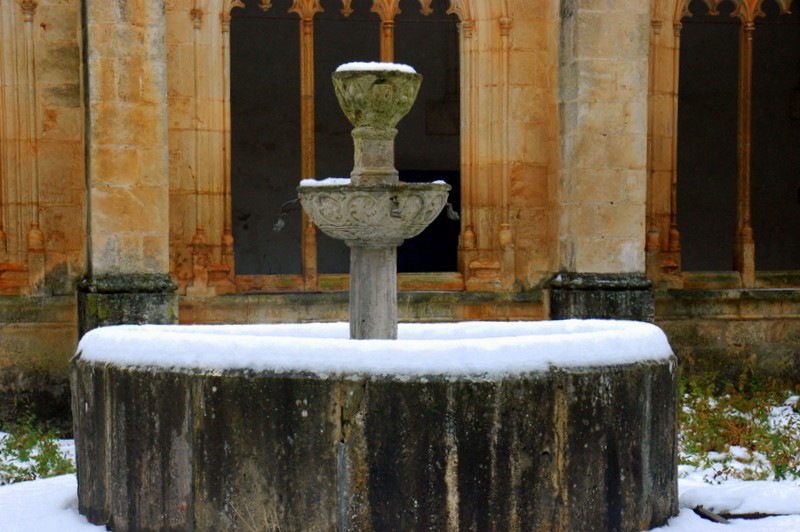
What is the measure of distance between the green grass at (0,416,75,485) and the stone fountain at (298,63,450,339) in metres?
2.24

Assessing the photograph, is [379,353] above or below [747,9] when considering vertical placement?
below

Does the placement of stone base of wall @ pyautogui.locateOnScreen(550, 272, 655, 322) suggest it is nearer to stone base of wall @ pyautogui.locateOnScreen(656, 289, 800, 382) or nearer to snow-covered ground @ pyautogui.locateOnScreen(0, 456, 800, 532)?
stone base of wall @ pyautogui.locateOnScreen(656, 289, 800, 382)

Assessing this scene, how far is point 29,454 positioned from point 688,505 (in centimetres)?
376

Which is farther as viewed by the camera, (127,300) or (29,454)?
(127,300)

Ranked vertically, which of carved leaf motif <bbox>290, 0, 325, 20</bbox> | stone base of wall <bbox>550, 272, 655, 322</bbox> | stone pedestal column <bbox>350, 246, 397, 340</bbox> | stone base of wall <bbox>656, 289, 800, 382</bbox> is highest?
carved leaf motif <bbox>290, 0, 325, 20</bbox>

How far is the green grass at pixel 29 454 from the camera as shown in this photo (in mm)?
6385

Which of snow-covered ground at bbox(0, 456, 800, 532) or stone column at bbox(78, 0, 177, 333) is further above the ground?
stone column at bbox(78, 0, 177, 333)

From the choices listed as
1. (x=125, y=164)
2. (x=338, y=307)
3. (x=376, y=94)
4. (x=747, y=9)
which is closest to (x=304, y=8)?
(x=125, y=164)

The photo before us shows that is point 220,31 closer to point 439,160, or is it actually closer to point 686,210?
point 439,160

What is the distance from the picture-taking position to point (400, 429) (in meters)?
4.14

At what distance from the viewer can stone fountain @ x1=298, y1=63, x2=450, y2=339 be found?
4.87m

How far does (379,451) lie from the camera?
13.6 feet

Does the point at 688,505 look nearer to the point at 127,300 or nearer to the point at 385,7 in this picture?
the point at 127,300

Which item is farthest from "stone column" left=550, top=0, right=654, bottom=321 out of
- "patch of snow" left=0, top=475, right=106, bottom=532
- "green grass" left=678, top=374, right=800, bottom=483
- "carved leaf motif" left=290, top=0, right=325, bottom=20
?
"patch of snow" left=0, top=475, right=106, bottom=532
